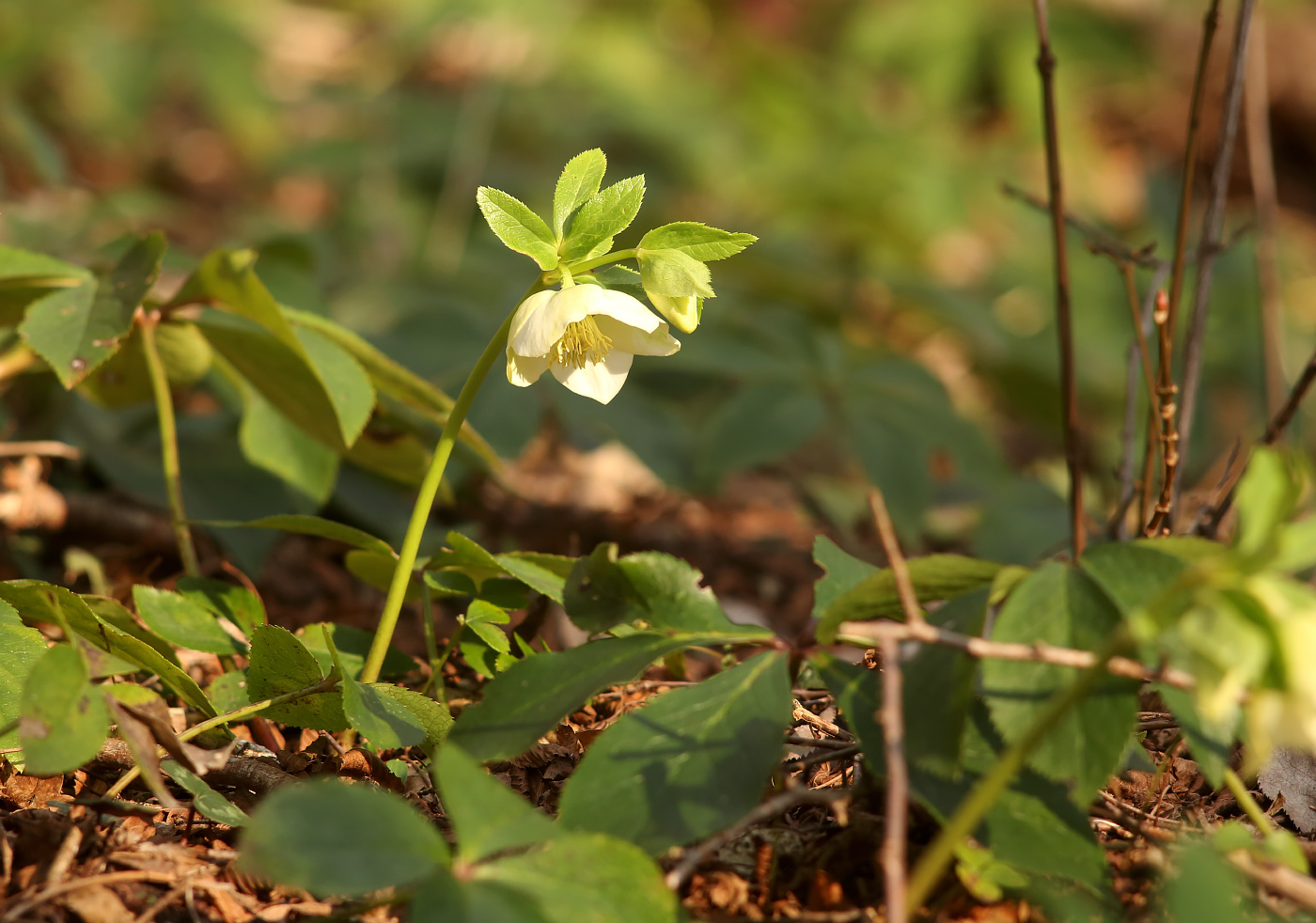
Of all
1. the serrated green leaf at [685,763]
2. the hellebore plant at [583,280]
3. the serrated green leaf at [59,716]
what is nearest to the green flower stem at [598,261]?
the hellebore plant at [583,280]

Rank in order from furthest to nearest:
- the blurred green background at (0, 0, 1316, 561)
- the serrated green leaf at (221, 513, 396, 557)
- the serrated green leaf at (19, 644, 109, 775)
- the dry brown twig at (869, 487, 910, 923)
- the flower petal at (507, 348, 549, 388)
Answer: the blurred green background at (0, 0, 1316, 561) < the serrated green leaf at (221, 513, 396, 557) < the flower petal at (507, 348, 549, 388) < the serrated green leaf at (19, 644, 109, 775) < the dry brown twig at (869, 487, 910, 923)

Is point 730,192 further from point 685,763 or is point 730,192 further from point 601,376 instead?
point 685,763

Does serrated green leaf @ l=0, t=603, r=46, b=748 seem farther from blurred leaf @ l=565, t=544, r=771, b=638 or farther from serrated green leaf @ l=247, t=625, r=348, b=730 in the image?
blurred leaf @ l=565, t=544, r=771, b=638

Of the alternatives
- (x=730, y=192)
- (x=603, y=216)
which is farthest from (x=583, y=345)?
(x=730, y=192)

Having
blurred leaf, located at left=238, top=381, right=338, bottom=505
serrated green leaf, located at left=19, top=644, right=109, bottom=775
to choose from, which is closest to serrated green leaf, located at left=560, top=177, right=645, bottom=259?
serrated green leaf, located at left=19, top=644, right=109, bottom=775

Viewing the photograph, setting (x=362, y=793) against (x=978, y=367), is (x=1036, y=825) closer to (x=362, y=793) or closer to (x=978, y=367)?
(x=362, y=793)

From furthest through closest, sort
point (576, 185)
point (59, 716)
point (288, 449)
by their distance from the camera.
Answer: point (288, 449) → point (576, 185) → point (59, 716)
